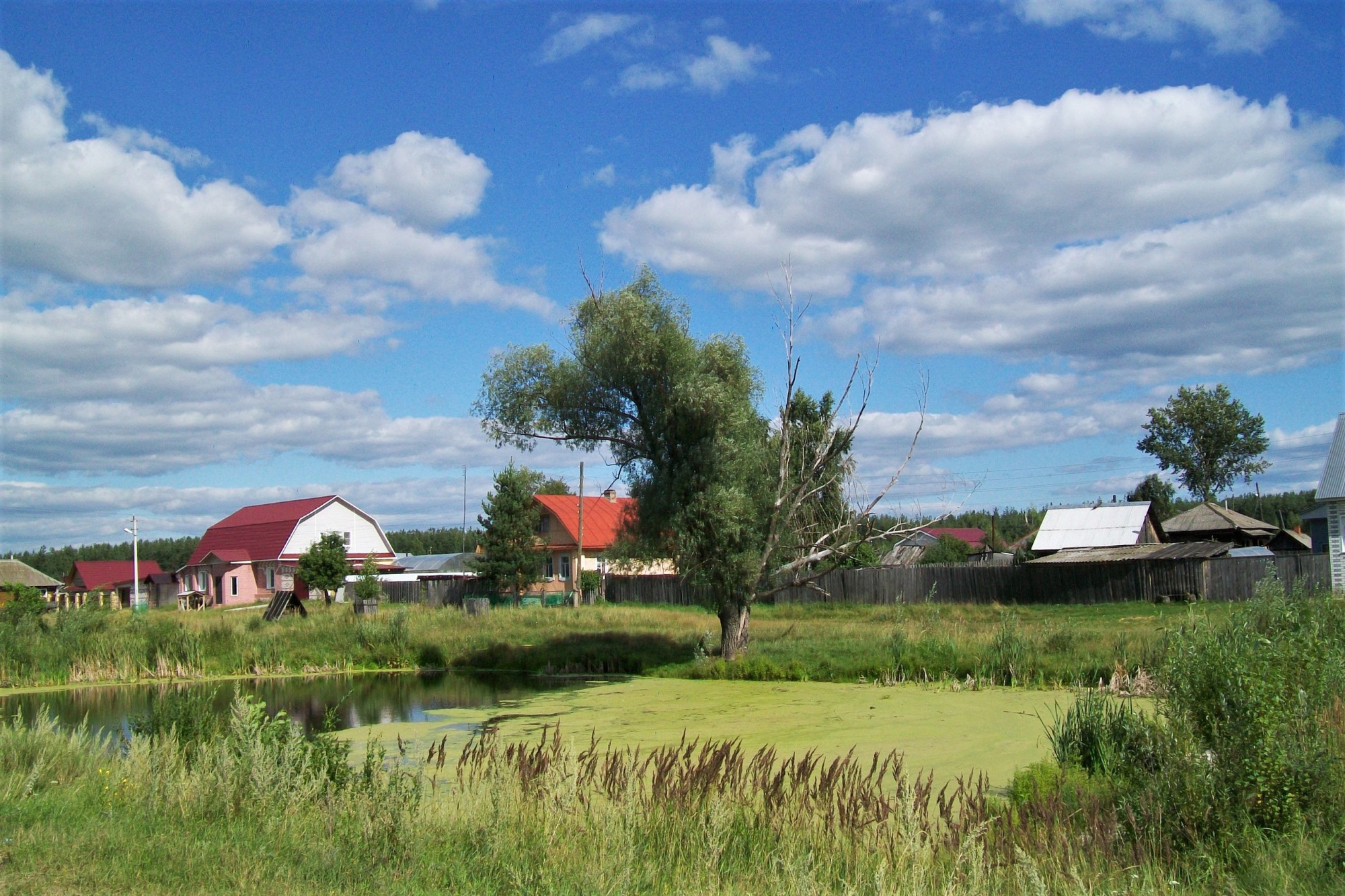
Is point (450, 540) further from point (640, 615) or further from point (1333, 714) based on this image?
point (1333, 714)

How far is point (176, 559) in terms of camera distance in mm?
117375

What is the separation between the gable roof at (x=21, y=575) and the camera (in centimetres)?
5891

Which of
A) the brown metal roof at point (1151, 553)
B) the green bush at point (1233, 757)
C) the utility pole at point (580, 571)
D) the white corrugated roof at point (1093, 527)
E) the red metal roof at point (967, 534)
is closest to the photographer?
the green bush at point (1233, 757)

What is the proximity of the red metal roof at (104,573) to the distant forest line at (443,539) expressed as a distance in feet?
62.2

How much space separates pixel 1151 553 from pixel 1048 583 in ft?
11.6

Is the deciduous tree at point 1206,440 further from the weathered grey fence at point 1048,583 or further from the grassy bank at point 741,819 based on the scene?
the grassy bank at point 741,819

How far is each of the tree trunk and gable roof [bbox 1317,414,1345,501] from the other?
18.8 metres

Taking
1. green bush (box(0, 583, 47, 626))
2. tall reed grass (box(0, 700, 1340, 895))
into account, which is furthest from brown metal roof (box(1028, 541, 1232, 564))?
green bush (box(0, 583, 47, 626))

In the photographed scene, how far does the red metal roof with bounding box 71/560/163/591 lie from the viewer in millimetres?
68312

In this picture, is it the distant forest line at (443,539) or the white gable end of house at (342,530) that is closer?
the white gable end of house at (342,530)

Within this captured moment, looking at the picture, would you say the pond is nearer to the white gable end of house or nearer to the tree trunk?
the tree trunk

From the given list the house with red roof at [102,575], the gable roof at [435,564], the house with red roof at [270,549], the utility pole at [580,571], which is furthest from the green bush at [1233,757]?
the house with red roof at [102,575]

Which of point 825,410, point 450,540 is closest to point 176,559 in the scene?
point 450,540

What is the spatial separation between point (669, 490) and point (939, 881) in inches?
613
